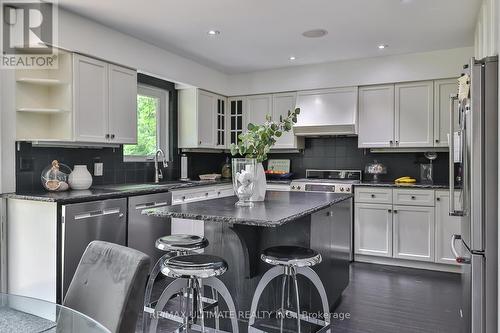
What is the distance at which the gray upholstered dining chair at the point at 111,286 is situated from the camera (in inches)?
A: 49.3

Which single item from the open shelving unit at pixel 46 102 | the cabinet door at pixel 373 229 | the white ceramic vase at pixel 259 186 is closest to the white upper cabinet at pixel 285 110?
the cabinet door at pixel 373 229

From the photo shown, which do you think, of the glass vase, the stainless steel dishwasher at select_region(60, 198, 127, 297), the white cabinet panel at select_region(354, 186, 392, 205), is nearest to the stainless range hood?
the white cabinet panel at select_region(354, 186, 392, 205)

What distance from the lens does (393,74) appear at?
15.1 feet

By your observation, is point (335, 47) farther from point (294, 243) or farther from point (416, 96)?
point (294, 243)

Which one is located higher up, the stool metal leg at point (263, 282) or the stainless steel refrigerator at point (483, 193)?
the stainless steel refrigerator at point (483, 193)

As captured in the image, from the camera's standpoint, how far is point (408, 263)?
4363 mm

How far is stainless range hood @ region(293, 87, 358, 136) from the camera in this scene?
15.8 ft

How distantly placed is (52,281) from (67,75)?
5.81ft

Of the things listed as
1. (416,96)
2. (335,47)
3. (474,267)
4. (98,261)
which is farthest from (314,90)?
(98,261)

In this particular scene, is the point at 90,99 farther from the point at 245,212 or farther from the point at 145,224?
the point at 245,212

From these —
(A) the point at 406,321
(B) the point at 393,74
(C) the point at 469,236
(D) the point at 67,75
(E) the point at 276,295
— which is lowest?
(A) the point at 406,321

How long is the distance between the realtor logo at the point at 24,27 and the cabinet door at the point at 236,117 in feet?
9.56

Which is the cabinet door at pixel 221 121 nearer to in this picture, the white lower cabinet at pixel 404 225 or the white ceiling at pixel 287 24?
the white ceiling at pixel 287 24

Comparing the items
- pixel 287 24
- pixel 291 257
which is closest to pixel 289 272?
pixel 291 257
